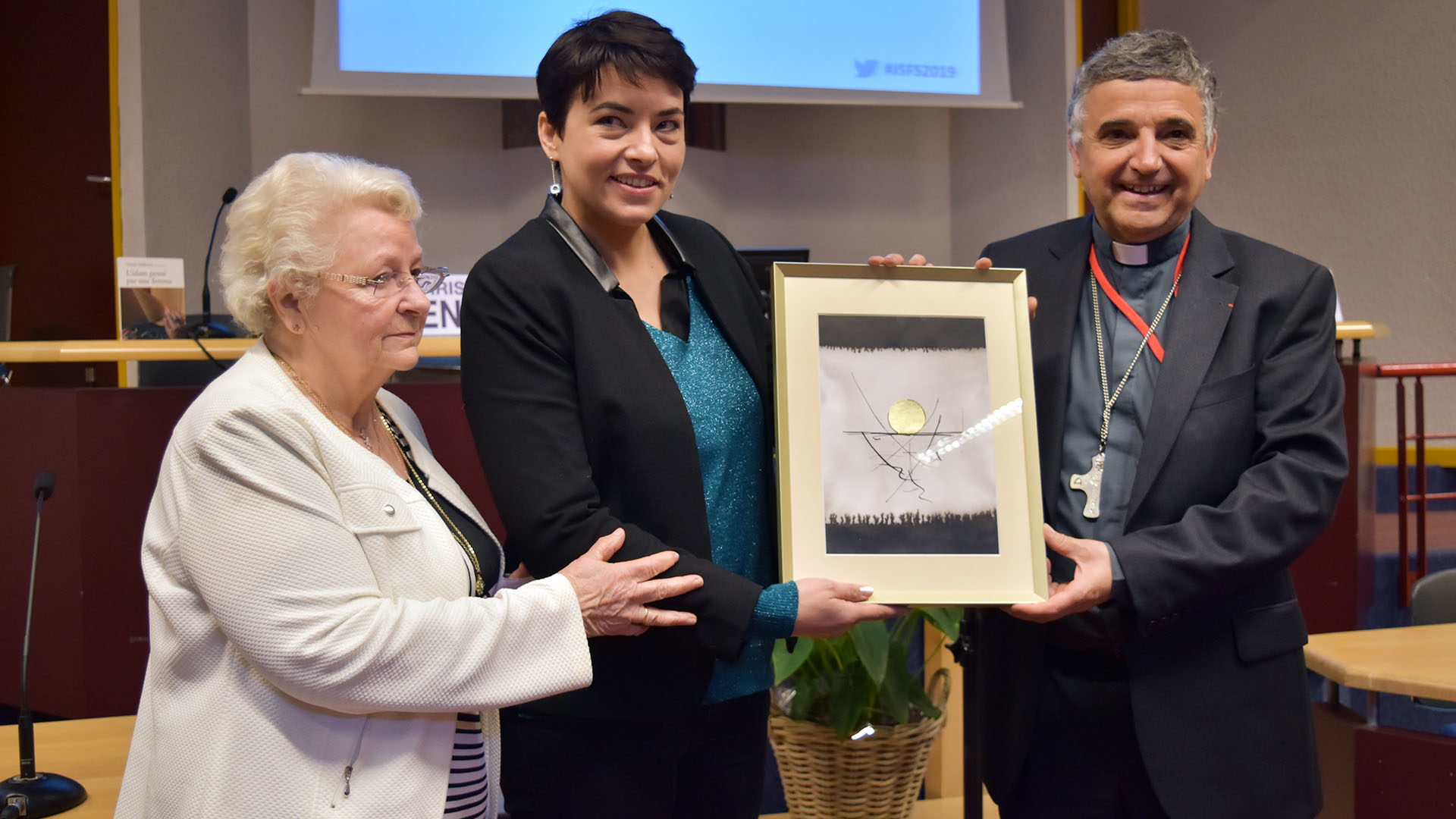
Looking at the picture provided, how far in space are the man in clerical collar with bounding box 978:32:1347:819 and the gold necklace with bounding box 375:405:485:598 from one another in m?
0.69

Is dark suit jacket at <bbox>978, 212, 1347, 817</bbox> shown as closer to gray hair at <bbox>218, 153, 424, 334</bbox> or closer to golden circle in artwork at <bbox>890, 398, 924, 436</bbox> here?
golden circle in artwork at <bbox>890, 398, 924, 436</bbox>

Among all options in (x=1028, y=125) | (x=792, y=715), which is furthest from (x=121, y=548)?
(x=1028, y=125)

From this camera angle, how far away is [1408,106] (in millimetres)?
5105

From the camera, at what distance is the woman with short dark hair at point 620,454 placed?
4.40ft

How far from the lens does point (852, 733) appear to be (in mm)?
2520

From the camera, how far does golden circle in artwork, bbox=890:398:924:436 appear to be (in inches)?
59.3

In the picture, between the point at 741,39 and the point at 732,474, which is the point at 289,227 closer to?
the point at 732,474

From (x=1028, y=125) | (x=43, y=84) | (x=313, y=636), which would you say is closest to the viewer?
(x=313, y=636)

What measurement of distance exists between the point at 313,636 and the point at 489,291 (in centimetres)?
45

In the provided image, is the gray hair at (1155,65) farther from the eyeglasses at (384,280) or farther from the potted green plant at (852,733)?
the potted green plant at (852,733)

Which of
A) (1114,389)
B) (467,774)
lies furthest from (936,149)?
(467,774)

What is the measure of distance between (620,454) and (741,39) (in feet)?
15.3

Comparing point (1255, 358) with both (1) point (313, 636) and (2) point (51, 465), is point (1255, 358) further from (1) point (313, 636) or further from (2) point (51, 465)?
(2) point (51, 465)

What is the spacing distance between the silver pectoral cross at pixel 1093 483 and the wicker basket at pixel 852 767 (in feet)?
3.81
